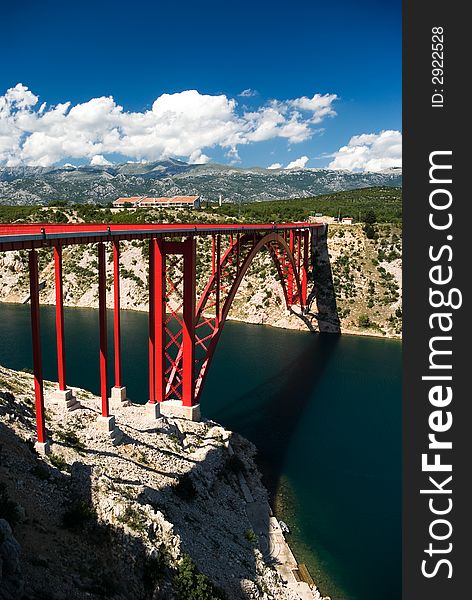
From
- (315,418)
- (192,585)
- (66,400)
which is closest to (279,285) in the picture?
(315,418)

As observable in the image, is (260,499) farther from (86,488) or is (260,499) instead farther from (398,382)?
(398,382)

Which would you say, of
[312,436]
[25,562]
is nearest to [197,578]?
[25,562]

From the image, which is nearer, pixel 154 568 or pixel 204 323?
pixel 154 568

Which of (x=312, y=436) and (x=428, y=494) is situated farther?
(x=312, y=436)

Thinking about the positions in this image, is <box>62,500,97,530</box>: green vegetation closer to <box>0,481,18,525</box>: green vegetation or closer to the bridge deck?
<box>0,481,18,525</box>: green vegetation

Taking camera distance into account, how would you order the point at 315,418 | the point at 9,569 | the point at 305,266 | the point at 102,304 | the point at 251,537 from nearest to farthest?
the point at 9,569, the point at 102,304, the point at 251,537, the point at 315,418, the point at 305,266

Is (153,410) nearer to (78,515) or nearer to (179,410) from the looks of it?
(179,410)
